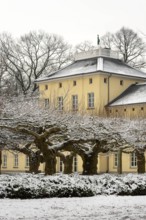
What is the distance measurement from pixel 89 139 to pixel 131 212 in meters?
10.9

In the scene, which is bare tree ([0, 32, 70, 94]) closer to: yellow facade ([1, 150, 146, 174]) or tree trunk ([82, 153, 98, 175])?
yellow facade ([1, 150, 146, 174])

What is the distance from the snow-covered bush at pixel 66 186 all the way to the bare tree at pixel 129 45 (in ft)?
141

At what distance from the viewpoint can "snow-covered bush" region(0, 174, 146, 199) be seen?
20859mm

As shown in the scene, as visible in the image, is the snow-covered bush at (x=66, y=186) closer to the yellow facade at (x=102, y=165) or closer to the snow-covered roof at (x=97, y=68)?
the yellow facade at (x=102, y=165)

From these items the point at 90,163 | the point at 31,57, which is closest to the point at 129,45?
the point at 31,57

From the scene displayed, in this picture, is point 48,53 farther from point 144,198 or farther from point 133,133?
point 144,198

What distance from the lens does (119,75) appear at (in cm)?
5500

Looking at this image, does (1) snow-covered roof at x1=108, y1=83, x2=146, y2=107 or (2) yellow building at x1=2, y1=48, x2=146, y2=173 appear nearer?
(1) snow-covered roof at x1=108, y1=83, x2=146, y2=107

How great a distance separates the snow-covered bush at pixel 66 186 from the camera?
20.9 m

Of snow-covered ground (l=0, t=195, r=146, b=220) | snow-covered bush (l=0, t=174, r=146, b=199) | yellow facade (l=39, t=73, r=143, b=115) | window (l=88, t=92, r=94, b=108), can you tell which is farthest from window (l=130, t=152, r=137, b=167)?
snow-covered ground (l=0, t=195, r=146, b=220)

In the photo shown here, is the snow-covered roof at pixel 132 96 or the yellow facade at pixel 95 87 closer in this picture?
the snow-covered roof at pixel 132 96

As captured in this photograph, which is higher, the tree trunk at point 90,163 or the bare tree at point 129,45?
the bare tree at point 129,45

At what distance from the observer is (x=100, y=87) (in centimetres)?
5347

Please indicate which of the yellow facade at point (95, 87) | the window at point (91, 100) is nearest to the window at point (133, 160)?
the yellow facade at point (95, 87)
